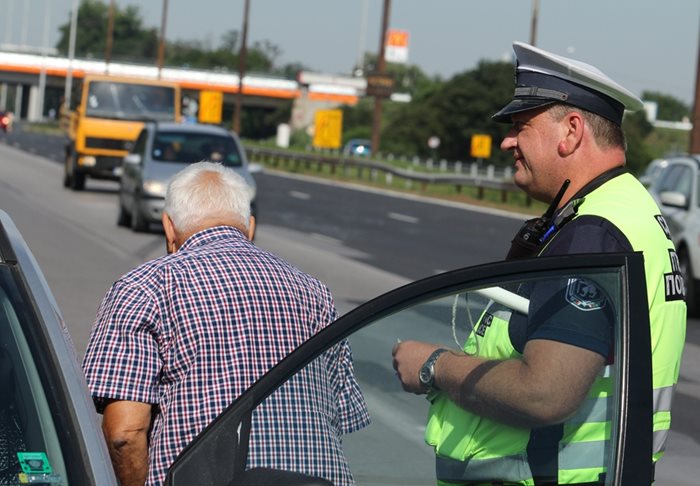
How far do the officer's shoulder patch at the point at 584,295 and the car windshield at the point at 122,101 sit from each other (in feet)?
88.5

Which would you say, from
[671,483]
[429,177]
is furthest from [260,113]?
[671,483]

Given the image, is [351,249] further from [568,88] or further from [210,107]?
[210,107]

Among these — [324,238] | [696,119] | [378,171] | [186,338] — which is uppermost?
[696,119]

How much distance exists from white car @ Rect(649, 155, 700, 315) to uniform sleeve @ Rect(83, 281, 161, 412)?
11165mm

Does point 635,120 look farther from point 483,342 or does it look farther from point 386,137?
point 483,342

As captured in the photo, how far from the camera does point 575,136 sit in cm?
289

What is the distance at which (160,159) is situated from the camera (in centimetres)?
2084

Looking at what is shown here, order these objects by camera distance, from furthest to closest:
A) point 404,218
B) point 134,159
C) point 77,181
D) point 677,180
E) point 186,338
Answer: point 77,181, point 404,218, point 134,159, point 677,180, point 186,338

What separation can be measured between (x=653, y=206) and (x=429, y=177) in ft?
122

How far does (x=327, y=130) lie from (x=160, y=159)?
31.3m

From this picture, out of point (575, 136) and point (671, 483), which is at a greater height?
point (575, 136)

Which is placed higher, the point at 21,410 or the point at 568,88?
the point at 568,88

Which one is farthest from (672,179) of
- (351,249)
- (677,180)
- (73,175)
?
(73,175)

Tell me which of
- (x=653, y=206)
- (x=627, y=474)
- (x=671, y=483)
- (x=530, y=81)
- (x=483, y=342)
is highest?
(x=530, y=81)
